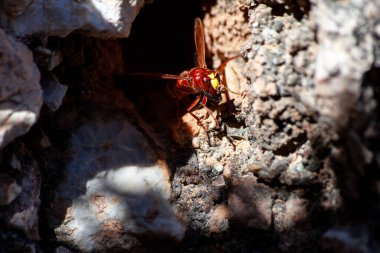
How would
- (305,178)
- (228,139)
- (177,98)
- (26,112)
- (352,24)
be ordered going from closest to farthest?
(352,24), (26,112), (305,178), (228,139), (177,98)

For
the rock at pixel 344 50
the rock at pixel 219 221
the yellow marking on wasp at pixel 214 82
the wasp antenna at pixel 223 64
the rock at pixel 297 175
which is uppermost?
the rock at pixel 344 50

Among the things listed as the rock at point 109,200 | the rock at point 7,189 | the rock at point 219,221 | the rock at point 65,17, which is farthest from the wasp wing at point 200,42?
the rock at point 7,189

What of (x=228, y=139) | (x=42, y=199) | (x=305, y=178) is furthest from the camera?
(x=228, y=139)

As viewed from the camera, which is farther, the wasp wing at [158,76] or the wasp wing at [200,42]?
the wasp wing at [158,76]

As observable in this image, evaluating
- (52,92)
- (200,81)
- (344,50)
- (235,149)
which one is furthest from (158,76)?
(344,50)

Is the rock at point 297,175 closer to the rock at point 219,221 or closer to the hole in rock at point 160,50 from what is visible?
the rock at point 219,221

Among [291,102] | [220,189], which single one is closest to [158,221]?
[220,189]

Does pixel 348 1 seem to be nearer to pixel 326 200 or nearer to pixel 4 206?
pixel 326 200
